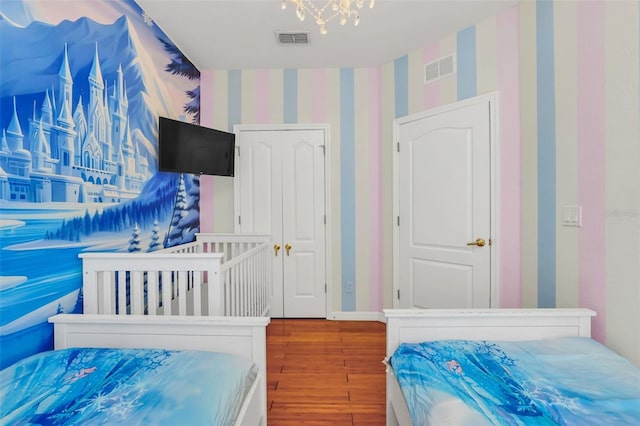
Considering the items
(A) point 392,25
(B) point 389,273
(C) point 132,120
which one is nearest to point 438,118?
(A) point 392,25

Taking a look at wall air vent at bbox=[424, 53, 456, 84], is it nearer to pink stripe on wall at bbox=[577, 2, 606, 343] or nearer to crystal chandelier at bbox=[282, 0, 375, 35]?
crystal chandelier at bbox=[282, 0, 375, 35]

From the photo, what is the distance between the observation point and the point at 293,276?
11.0ft

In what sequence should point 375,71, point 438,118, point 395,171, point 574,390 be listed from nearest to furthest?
point 574,390 < point 438,118 < point 395,171 < point 375,71

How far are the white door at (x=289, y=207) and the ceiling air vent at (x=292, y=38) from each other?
84cm

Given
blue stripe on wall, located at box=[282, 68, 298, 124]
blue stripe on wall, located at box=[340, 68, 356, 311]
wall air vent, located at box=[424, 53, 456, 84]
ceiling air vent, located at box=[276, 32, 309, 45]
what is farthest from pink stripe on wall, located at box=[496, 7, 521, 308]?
blue stripe on wall, located at box=[282, 68, 298, 124]

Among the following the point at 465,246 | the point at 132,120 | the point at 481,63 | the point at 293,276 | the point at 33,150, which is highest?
the point at 481,63

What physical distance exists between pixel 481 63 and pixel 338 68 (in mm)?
1373

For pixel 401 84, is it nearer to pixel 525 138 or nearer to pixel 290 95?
pixel 290 95

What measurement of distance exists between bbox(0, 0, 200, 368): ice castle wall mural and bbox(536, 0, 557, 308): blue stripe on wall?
2.65 metres

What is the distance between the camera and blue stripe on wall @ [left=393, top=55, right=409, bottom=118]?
3.00 meters

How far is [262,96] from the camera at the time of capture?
3338mm

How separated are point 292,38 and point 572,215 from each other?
2.39 metres

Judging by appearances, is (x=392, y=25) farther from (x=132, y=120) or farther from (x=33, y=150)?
(x=33, y=150)

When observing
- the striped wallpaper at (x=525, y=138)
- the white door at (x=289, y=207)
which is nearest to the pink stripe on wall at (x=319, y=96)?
the striped wallpaper at (x=525, y=138)
